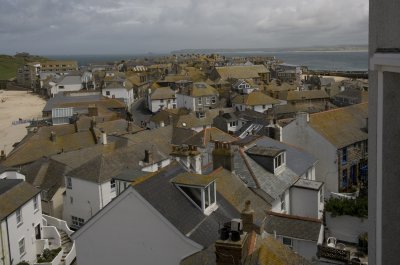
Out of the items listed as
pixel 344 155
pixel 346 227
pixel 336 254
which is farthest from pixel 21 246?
pixel 344 155

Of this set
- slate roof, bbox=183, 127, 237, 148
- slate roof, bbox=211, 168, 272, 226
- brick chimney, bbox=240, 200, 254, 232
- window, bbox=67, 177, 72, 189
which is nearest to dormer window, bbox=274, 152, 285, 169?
slate roof, bbox=211, 168, 272, 226

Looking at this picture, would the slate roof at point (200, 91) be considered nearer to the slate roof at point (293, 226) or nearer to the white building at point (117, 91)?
the white building at point (117, 91)

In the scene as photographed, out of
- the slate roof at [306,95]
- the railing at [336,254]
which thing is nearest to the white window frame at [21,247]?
the railing at [336,254]

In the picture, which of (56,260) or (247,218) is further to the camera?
(56,260)

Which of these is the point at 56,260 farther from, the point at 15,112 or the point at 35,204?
the point at 15,112

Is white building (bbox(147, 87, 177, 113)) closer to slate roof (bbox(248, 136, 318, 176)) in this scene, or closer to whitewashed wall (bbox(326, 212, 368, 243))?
slate roof (bbox(248, 136, 318, 176))

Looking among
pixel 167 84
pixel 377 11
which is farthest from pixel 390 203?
pixel 167 84
